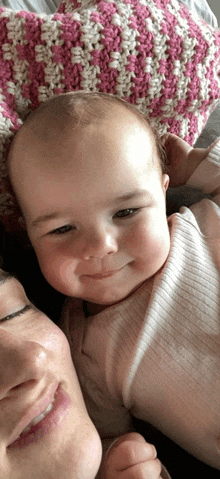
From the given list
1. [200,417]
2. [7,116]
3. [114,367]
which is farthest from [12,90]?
[200,417]

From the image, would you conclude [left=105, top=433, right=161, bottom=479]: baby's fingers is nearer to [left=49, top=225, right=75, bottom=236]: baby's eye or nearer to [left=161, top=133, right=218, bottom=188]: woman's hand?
[left=49, top=225, right=75, bottom=236]: baby's eye

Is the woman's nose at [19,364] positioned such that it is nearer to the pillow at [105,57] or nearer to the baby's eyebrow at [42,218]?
the baby's eyebrow at [42,218]

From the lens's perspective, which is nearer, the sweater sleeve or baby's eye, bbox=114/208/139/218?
baby's eye, bbox=114/208/139/218

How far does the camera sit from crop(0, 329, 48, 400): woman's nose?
56 centimetres

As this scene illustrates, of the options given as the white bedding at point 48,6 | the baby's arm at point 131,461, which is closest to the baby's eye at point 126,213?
the baby's arm at point 131,461

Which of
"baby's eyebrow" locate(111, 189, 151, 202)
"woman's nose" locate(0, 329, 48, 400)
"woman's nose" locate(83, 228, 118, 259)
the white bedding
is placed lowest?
"woman's nose" locate(0, 329, 48, 400)

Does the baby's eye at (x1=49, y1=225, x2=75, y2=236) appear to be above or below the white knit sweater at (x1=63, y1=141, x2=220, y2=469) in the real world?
above

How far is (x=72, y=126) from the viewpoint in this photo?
2.39 feet

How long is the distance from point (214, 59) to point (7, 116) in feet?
1.44

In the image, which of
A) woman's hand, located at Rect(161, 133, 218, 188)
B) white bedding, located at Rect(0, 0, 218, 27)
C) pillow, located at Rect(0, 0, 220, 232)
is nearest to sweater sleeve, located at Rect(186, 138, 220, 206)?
woman's hand, located at Rect(161, 133, 218, 188)

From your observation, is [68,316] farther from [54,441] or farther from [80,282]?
[54,441]

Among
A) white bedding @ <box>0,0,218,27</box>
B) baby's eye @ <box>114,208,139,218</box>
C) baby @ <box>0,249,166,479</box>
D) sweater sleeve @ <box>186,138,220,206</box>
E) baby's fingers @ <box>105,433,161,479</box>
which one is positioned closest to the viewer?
baby @ <box>0,249,166,479</box>

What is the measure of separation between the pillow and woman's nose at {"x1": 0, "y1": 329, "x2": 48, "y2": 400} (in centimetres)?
35

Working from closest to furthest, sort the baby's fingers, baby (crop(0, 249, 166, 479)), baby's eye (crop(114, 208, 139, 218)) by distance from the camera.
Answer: baby (crop(0, 249, 166, 479)) → the baby's fingers → baby's eye (crop(114, 208, 139, 218))
